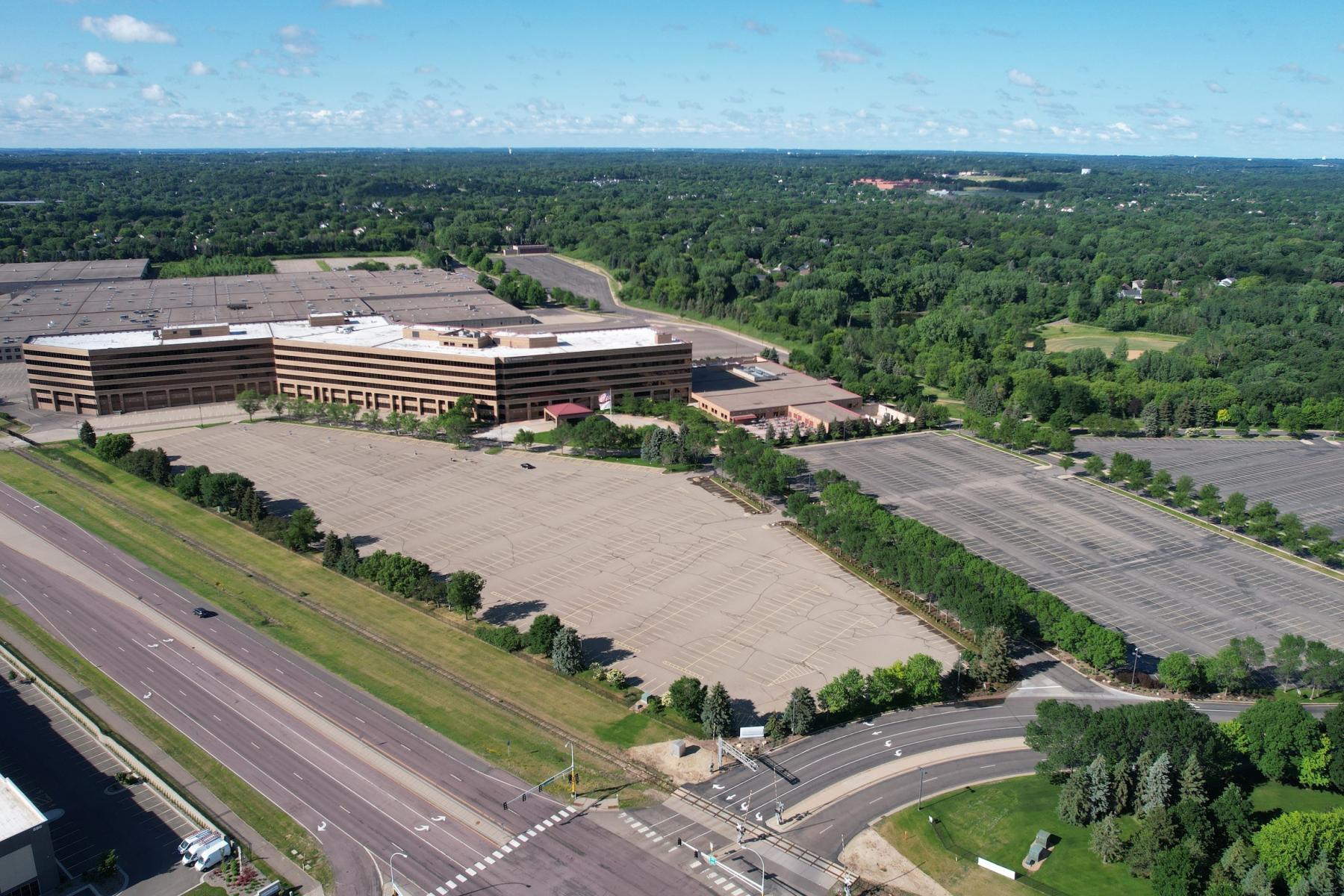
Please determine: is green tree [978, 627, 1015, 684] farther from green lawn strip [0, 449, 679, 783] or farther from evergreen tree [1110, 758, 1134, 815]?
green lawn strip [0, 449, 679, 783]

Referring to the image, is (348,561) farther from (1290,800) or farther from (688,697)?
(1290,800)

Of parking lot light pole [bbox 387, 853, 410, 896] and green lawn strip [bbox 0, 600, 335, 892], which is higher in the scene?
green lawn strip [bbox 0, 600, 335, 892]

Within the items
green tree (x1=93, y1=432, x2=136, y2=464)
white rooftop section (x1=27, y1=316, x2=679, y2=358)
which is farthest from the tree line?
green tree (x1=93, y1=432, x2=136, y2=464)

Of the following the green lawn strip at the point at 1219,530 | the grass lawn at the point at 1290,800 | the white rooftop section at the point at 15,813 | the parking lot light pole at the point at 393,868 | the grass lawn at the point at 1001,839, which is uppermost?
the white rooftop section at the point at 15,813

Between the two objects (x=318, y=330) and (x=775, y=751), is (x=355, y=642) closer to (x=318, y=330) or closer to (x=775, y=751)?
(x=775, y=751)

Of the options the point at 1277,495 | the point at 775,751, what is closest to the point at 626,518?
the point at 775,751

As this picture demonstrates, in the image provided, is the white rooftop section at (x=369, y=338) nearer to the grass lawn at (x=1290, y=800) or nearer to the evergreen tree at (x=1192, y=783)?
the evergreen tree at (x=1192, y=783)

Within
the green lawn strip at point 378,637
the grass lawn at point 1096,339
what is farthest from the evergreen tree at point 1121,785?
the grass lawn at point 1096,339
